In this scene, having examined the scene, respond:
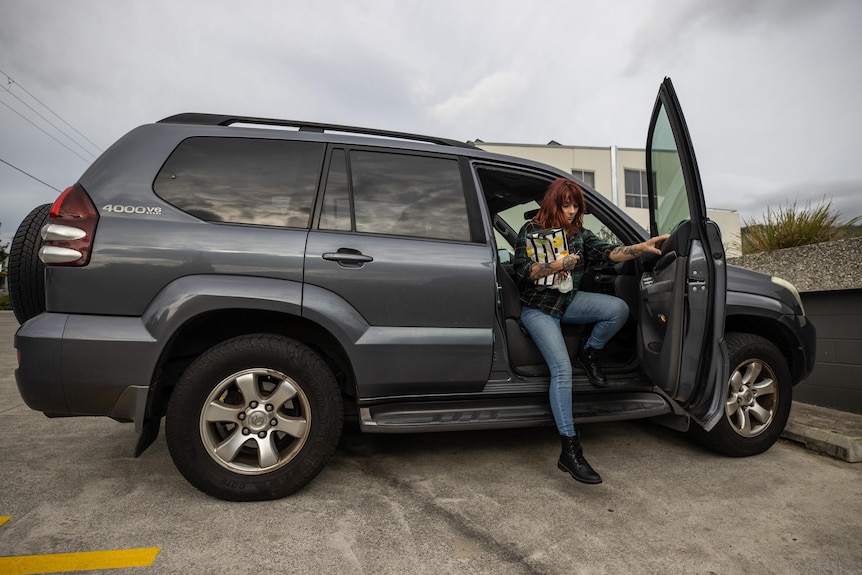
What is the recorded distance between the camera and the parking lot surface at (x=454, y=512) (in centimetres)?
198

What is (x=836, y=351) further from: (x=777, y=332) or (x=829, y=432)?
(x=777, y=332)

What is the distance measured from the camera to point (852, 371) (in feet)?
13.8

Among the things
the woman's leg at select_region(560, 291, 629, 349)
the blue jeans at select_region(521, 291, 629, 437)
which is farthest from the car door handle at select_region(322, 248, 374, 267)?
the woman's leg at select_region(560, 291, 629, 349)

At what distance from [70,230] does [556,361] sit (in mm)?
2420

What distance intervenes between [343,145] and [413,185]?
16.9 inches

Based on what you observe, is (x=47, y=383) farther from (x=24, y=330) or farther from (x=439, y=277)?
(x=439, y=277)

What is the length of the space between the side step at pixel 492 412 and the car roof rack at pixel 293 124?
153 cm

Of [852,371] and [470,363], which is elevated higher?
[470,363]

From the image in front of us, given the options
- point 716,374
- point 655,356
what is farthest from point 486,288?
point 716,374

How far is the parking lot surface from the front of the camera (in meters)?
1.98

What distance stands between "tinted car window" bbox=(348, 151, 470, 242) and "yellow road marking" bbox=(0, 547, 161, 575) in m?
1.65

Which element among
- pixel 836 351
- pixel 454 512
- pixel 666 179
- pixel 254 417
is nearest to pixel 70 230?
pixel 254 417

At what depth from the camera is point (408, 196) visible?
2.83 metres

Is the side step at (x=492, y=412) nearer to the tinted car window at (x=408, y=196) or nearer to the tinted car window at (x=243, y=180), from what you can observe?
the tinted car window at (x=408, y=196)
